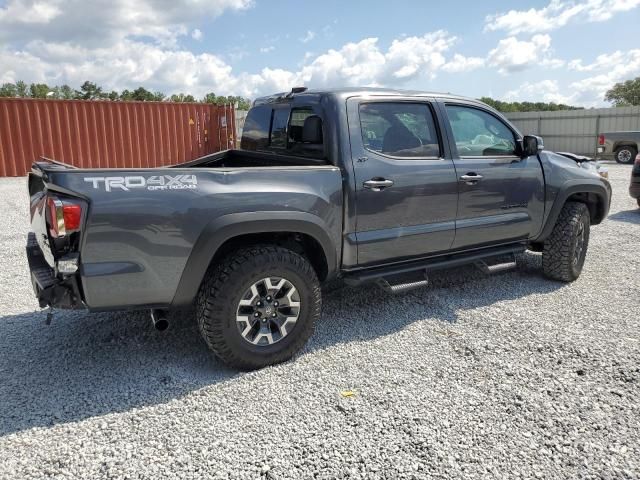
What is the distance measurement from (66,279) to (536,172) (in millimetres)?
3935

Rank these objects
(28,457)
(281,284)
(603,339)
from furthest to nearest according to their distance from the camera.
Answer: (603,339), (281,284), (28,457)

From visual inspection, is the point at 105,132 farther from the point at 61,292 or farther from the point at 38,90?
the point at 38,90

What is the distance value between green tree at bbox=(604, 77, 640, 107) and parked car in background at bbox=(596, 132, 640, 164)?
38852 millimetres

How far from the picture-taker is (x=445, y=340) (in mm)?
3820

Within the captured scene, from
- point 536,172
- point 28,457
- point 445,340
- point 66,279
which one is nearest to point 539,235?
point 536,172

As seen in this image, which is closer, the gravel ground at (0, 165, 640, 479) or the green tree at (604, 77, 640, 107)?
the gravel ground at (0, 165, 640, 479)

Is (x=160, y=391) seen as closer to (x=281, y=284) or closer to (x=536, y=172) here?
(x=281, y=284)

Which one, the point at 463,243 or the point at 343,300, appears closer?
the point at 463,243

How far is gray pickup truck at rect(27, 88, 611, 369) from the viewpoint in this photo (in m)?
2.90

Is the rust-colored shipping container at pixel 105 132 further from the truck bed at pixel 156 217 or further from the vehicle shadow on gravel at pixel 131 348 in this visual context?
the truck bed at pixel 156 217

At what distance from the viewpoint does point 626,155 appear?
1839 cm

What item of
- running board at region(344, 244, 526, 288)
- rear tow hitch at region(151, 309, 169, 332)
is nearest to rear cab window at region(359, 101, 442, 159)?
running board at region(344, 244, 526, 288)

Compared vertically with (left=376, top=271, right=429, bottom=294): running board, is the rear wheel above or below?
above

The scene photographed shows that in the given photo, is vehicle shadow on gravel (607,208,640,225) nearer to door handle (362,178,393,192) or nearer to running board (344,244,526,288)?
running board (344,244,526,288)
